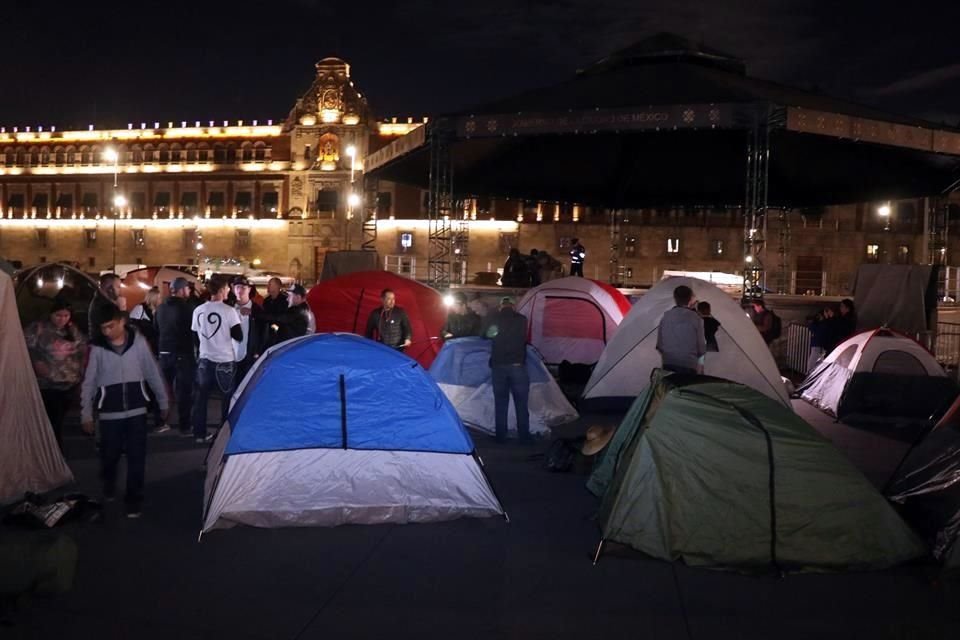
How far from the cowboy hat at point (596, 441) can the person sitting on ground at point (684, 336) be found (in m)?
1.44

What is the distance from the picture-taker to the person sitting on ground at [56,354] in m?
8.60

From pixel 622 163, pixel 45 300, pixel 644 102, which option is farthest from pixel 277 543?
pixel 622 163

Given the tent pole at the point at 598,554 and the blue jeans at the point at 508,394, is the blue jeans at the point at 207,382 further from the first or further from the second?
the tent pole at the point at 598,554

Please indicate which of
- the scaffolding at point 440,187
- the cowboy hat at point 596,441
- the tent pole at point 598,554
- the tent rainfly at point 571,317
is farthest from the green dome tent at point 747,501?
the scaffolding at point 440,187

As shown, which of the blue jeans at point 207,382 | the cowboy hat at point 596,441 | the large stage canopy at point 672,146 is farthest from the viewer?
the large stage canopy at point 672,146

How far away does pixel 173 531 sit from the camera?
7.34m

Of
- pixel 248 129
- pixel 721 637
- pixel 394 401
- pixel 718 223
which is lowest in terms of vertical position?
pixel 721 637

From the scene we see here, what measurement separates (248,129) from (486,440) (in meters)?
56.7

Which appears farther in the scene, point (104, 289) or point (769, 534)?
point (104, 289)

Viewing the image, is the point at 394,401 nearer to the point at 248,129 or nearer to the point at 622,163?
the point at 622,163

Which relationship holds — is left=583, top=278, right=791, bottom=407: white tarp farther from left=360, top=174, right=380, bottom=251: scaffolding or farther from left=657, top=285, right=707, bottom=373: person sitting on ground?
left=360, top=174, right=380, bottom=251: scaffolding

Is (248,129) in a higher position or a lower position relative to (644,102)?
higher

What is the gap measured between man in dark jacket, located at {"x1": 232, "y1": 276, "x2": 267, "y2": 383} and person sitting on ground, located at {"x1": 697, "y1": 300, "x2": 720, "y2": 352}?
234 inches

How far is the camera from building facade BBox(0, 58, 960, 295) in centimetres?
5203
